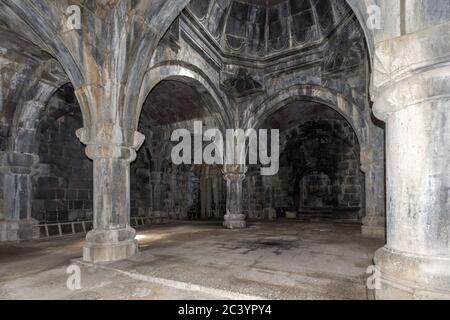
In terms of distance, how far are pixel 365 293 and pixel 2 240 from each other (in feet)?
22.2

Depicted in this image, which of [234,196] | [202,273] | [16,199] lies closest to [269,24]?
[234,196]

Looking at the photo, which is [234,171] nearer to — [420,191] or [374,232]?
[374,232]

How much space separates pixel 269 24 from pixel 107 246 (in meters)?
7.39

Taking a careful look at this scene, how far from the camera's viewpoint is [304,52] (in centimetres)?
777

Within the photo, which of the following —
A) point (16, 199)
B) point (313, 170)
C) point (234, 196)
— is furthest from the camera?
point (313, 170)

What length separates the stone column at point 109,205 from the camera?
12.8 ft

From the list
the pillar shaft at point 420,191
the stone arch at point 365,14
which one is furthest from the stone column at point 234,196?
the pillar shaft at point 420,191

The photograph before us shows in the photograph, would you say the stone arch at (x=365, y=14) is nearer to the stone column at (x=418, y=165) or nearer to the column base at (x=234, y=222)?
the stone column at (x=418, y=165)

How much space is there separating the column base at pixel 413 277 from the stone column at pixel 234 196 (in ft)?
19.9

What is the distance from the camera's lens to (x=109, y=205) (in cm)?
406

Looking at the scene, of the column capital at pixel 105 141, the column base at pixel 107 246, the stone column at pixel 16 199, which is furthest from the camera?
the stone column at pixel 16 199

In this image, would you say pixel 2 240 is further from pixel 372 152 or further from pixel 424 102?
pixel 372 152

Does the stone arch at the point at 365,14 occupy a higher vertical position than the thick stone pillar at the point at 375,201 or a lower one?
higher

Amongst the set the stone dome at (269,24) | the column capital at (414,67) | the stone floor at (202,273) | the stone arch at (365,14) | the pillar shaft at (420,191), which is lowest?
the stone floor at (202,273)
